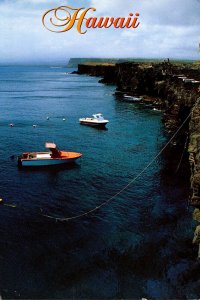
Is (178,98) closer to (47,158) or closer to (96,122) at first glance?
(96,122)

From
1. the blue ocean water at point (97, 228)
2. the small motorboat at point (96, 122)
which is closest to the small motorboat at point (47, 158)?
the blue ocean water at point (97, 228)

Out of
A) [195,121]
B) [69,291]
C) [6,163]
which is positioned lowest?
[69,291]

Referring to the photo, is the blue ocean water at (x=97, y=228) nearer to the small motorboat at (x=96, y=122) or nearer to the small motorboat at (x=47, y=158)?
the small motorboat at (x=47, y=158)

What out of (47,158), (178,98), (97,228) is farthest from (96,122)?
(97,228)

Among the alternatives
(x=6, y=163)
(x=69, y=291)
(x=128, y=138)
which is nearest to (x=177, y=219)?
(x=69, y=291)

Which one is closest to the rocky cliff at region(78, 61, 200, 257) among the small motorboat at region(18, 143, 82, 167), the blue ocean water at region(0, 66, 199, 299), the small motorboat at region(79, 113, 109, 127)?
the blue ocean water at region(0, 66, 199, 299)

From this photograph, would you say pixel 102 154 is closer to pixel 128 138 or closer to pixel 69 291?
pixel 128 138
